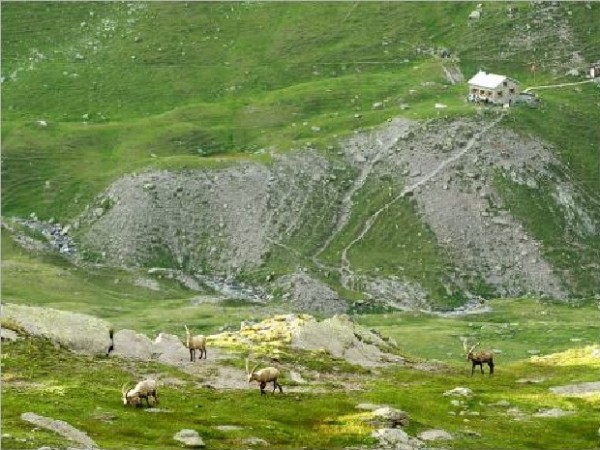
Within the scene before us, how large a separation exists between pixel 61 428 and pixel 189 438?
25.7 ft

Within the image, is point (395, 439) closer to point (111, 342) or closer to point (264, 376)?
point (264, 376)

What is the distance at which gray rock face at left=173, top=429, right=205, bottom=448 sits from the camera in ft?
229

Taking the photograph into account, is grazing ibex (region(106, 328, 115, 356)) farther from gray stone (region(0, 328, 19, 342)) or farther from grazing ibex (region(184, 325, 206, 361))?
gray stone (region(0, 328, 19, 342))

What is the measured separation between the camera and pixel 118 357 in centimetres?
9994

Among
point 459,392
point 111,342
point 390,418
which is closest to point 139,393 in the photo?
point 390,418

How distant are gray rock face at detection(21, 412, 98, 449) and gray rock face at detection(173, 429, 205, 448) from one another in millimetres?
5780

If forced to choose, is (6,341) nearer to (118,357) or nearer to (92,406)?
(118,357)

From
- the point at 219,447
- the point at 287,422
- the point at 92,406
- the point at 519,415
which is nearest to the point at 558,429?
the point at 519,415

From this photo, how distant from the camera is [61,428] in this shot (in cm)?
6906

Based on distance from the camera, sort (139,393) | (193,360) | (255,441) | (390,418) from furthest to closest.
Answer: (193,360), (390,418), (139,393), (255,441)

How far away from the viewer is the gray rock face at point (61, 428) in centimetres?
6706

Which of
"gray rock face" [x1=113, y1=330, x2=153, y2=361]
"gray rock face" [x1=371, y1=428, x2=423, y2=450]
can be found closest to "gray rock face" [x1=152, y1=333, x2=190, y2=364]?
"gray rock face" [x1=113, y1=330, x2=153, y2=361]

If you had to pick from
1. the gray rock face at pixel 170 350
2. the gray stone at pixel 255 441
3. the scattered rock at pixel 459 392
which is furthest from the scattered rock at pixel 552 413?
the gray rock face at pixel 170 350

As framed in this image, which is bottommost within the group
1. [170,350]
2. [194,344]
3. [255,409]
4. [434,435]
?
[434,435]
